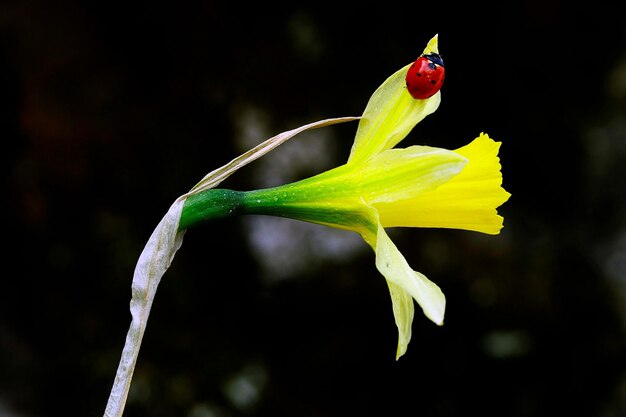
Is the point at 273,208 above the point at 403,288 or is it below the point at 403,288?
above

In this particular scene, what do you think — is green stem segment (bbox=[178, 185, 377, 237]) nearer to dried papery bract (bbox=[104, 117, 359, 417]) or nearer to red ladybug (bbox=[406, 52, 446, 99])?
dried papery bract (bbox=[104, 117, 359, 417])

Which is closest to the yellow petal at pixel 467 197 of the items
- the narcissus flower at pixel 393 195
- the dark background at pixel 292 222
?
the narcissus flower at pixel 393 195

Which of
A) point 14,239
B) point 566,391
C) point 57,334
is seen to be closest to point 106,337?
point 57,334

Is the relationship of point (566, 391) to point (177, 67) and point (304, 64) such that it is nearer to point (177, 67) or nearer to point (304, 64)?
point (304, 64)

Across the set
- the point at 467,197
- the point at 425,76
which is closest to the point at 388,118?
the point at 425,76

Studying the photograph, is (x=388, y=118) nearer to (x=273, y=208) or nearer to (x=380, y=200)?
(x=380, y=200)

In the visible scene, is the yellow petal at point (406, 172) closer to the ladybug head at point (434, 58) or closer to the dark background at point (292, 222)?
the ladybug head at point (434, 58)

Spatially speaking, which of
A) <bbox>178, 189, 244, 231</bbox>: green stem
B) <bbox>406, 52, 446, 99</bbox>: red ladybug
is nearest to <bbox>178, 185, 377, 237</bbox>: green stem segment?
<bbox>178, 189, 244, 231</bbox>: green stem
